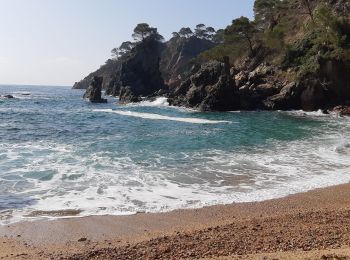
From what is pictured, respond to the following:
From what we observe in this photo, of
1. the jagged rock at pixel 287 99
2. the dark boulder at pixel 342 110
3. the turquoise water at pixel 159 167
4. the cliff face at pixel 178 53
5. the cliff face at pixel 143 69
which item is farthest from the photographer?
the cliff face at pixel 178 53

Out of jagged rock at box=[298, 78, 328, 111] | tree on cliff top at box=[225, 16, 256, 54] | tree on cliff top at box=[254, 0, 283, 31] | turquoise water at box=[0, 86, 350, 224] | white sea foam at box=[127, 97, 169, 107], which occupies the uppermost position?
tree on cliff top at box=[254, 0, 283, 31]

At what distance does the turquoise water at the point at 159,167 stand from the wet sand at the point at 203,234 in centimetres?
93

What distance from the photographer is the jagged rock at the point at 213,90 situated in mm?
51688

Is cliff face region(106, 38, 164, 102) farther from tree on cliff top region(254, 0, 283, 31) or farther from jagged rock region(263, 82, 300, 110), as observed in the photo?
jagged rock region(263, 82, 300, 110)

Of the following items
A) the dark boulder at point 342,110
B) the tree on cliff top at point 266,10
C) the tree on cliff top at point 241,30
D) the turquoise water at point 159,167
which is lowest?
the turquoise water at point 159,167

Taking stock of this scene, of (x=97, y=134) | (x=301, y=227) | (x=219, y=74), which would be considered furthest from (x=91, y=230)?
(x=219, y=74)

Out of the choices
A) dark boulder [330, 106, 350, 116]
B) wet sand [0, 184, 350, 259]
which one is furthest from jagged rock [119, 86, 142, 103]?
wet sand [0, 184, 350, 259]

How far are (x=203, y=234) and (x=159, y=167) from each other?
914 centimetres

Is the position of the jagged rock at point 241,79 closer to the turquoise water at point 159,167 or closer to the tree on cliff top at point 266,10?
the tree on cliff top at point 266,10

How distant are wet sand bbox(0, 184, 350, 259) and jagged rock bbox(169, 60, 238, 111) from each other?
39.3 m

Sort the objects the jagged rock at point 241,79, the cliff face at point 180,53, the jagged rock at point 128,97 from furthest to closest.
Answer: the cliff face at point 180,53, the jagged rock at point 128,97, the jagged rock at point 241,79

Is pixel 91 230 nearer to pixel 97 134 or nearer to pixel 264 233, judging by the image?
pixel 264 233

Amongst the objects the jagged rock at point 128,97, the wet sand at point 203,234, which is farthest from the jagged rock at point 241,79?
the wet sand at point 203,234

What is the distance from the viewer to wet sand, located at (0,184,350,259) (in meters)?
7.88
